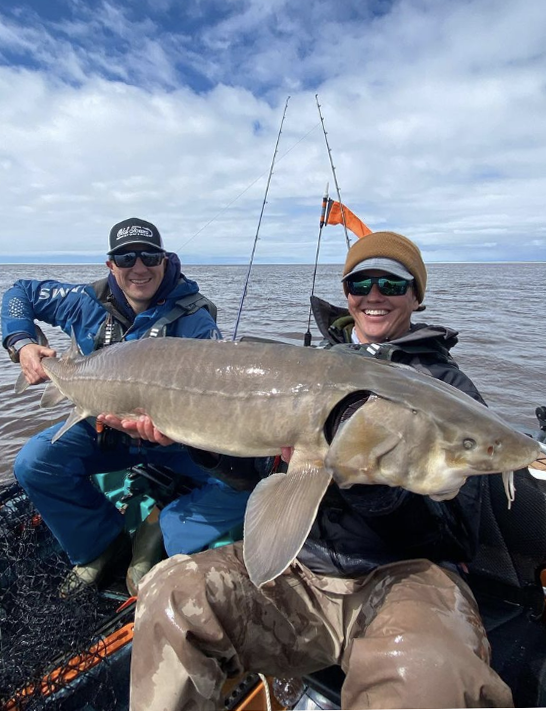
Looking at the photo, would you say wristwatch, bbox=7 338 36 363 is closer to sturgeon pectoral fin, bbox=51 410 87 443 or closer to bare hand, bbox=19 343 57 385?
bare hand, bbox=19 343 57 385

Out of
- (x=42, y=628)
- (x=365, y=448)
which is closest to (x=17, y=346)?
(x=42, y=628)

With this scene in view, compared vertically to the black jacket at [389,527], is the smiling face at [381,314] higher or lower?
higher

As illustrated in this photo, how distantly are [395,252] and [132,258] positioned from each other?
6.88 ft

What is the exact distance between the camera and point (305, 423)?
199 cm

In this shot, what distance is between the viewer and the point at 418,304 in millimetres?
3055

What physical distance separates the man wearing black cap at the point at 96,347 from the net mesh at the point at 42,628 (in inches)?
8.5

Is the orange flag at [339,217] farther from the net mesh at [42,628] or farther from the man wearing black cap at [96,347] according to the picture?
the net mesh at [42,628]

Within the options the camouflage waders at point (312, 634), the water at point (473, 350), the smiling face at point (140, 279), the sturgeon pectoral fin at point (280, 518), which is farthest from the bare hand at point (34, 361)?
the sturgeon pectoral fin at point (280, 518)

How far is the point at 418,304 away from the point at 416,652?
203 centimetres

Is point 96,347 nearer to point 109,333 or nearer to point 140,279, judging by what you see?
point 109,333

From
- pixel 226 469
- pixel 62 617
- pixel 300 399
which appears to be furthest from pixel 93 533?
pixel 300 399

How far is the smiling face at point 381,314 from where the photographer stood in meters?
2.82

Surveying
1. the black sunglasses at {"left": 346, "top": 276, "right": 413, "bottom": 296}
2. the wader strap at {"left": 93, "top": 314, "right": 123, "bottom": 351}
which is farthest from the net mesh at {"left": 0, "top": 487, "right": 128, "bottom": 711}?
the black sunglasses at {"left": 346, "top": 276, "right": 413, "bottom": 296}

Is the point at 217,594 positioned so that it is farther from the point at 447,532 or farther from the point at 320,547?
the point at 447,532
